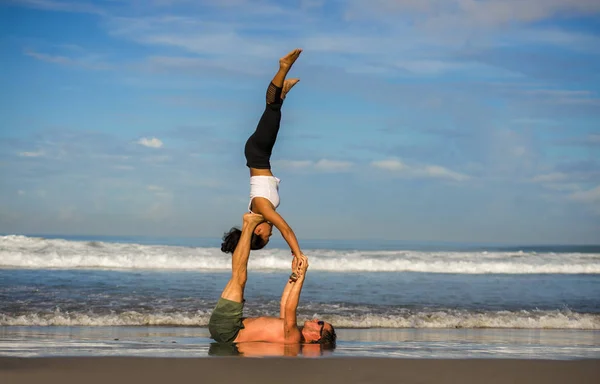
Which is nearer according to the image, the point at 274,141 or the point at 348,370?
the point at 348,370

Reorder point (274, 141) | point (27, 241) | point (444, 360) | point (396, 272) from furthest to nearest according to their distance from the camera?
point (27, 241) < point (396, 272) < point (274, 141) < point (444, 360)

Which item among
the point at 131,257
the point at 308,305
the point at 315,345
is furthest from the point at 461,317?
the point at 131,257

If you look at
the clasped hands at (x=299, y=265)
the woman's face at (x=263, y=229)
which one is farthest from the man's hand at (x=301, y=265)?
the woman's face at (x=263, y=229)

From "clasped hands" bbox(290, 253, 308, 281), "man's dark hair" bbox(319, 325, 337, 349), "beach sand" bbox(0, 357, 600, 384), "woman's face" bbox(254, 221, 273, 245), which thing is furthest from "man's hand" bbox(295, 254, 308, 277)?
"beach sand" bbox(0, 357, 600, 384)

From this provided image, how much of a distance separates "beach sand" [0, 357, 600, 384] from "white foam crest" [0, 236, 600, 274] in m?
13.4

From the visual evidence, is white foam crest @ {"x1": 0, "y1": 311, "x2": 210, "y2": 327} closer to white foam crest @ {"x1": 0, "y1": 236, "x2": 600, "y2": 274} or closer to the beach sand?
the beach sand

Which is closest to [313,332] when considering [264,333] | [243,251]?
[264,333]

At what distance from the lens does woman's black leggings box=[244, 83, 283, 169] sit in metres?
7.18

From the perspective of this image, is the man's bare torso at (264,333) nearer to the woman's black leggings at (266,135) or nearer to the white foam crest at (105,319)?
the woman's black leggings at (266,135)

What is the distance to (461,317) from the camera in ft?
37.7

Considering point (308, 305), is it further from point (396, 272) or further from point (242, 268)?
point (396, 272)

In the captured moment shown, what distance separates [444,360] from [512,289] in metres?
10.1

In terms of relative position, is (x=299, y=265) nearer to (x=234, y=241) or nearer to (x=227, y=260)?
(x=234, y=241)

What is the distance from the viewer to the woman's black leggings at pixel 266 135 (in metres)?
7.18
